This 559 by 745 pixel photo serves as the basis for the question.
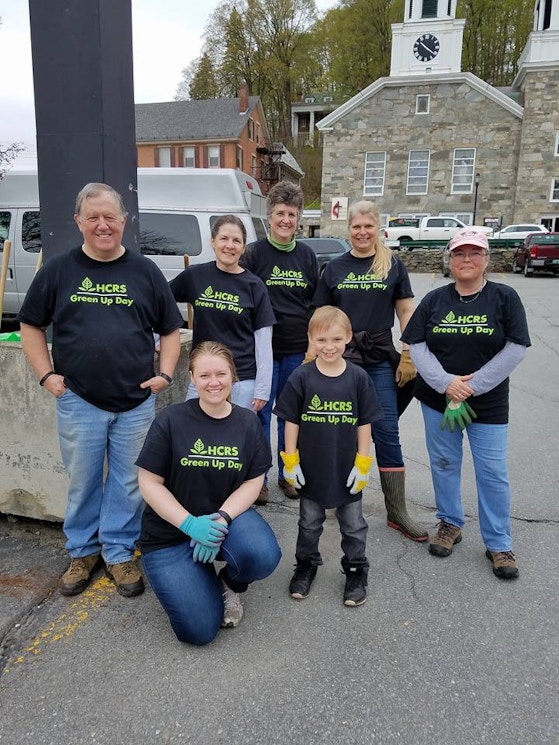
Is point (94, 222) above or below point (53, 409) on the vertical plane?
above

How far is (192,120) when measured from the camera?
1784 inches

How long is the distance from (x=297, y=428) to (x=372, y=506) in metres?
1.44

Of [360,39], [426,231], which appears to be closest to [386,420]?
[426,231]

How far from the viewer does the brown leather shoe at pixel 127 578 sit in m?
2.91

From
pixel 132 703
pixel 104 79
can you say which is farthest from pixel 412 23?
pixel 132 703

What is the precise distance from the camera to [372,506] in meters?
4.06

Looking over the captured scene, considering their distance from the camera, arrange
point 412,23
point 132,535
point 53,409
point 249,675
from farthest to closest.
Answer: point 412,23 < point 53,409 < point 132,535 < point 249,675

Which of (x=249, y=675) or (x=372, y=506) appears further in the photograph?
(x=372, y=506)

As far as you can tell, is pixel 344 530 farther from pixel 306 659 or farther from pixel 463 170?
pixel 463 170

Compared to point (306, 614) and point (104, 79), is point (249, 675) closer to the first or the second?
point (306, 614)

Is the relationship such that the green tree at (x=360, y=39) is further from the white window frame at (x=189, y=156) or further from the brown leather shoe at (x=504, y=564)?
the brown leather shoe at (x=504, y=564)

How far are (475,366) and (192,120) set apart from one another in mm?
47159

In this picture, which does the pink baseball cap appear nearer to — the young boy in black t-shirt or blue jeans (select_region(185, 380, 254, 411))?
the young boy in black t-shirt

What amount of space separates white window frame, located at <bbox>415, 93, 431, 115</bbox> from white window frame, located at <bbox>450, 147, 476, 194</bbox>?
3.03 m
